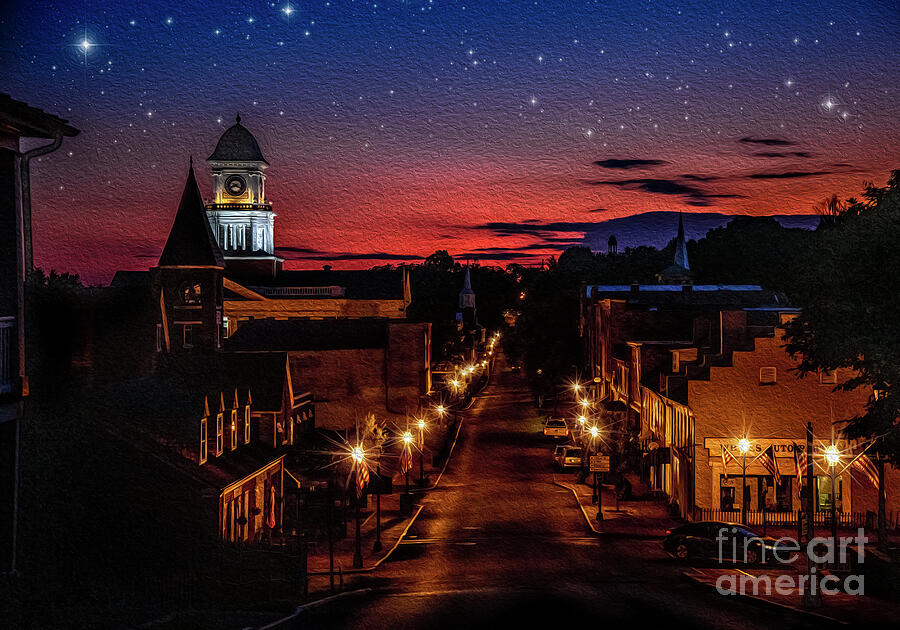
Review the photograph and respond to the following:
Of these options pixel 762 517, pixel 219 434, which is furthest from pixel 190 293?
pixel 762 517

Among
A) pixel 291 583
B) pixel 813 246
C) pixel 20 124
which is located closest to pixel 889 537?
pixel 813 246

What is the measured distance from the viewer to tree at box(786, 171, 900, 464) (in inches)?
1228

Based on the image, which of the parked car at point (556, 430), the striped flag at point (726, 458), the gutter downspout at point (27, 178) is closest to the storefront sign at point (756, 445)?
the striped flag at point (726, 458)

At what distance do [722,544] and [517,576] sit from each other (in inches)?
347

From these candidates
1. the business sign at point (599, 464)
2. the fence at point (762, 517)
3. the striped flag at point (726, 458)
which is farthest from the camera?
the business sign at point (599, 464)

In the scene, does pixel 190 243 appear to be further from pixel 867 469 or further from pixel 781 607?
pixel 781 607

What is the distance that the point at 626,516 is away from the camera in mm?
49688

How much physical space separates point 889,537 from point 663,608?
20.1m

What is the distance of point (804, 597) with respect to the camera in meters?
28.3

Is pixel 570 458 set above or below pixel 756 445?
below

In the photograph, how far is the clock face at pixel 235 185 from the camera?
137 m

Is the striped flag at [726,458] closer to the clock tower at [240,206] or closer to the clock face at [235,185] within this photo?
the clock tower at [240,206]

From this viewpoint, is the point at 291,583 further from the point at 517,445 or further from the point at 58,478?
the point at 517,445

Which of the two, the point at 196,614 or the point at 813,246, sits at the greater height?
the point at 813,246
